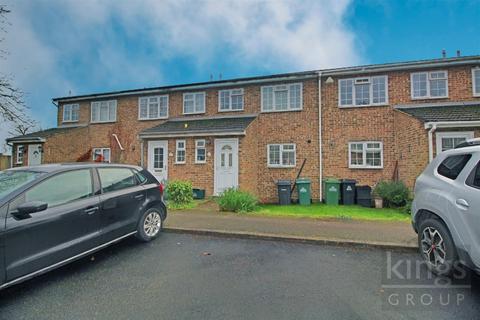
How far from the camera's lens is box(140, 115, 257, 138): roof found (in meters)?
11.1

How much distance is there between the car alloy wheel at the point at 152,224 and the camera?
499 centimetres

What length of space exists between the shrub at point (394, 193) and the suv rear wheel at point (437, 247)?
6.12 meters

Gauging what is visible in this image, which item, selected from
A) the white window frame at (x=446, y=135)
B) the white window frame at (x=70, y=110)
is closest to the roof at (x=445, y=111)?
the white window frame at (x=446, y=135)

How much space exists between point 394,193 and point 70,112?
19.2 meters

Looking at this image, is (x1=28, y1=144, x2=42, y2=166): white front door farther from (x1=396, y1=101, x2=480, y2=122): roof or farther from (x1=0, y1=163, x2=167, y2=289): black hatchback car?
(x1=396, y1=101, x2=480, y2=122): roof

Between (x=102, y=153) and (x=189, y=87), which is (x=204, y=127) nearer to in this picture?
(x=189, y=87)

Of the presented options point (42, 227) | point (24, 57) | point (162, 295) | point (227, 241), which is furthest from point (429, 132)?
point (24, 57)

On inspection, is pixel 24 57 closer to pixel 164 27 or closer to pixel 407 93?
pixel 164 27

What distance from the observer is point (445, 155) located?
378 centimetres

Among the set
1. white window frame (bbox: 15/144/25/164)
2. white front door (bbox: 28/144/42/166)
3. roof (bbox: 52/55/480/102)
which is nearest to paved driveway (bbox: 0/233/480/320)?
roof (bbox: 52/55/480/102)

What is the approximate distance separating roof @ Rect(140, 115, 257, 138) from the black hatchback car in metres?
6.39

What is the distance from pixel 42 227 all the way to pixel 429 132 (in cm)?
1137

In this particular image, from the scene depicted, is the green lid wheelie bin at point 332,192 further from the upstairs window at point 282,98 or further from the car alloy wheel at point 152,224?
the car alloy wheel at point 152,224

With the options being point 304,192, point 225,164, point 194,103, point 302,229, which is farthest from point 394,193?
point 194,103
